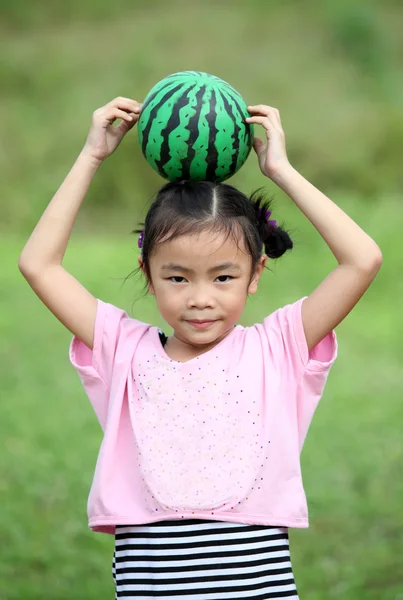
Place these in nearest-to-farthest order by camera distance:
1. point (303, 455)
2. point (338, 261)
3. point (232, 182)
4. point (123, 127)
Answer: point (338, 261), point (123, 127), point (303, 455), point (232, 182)

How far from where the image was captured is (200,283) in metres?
3.01

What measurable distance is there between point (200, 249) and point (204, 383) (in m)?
0.36

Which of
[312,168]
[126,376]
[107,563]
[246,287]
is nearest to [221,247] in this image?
[246,287]

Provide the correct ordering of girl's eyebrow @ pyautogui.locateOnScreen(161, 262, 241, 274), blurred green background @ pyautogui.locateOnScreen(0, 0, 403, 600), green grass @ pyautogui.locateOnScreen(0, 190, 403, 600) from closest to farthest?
girl's eyebrow @ pyautogui.locateOnScreen(161, 262, 241, 274) → green grass @ pyautogui.locateOnScreen(0, 190, 403, 600) → blurred green background @ pyautogui.locateOnScreen(0, 0, 403, 600)

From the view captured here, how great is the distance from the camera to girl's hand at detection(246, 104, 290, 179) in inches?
123

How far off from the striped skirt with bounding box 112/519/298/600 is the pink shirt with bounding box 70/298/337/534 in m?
0.04

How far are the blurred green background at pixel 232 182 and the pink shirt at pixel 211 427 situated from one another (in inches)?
42.0

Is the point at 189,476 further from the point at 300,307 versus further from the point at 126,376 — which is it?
the point at 300,307

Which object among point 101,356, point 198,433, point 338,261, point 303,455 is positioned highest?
point 303,455

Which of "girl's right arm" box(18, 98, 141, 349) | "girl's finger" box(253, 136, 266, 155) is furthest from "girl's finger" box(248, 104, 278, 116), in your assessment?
"girl's right arm" box(18, 98, 141, 349)

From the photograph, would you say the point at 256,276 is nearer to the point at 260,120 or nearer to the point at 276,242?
the point at 276,242

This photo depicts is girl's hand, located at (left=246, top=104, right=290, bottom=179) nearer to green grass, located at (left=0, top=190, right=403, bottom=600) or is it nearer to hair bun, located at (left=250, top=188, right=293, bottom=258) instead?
hair bun, located at (left=250, top=188, right=293, bottom=258)

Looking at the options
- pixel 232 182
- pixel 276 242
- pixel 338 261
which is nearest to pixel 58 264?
pixel 276 242

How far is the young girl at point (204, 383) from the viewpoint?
2939 millimetres
